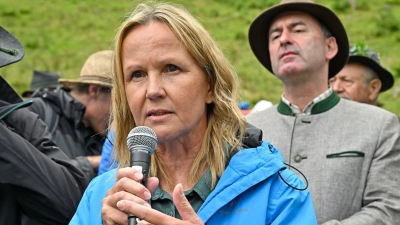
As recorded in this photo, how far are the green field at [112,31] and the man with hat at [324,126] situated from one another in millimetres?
10021

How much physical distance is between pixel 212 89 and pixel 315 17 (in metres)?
2.19

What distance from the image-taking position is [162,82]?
9.01ft

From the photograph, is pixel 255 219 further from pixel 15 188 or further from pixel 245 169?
pixel 15 188

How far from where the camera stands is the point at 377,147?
423cm

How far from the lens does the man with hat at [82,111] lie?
18.3 ft

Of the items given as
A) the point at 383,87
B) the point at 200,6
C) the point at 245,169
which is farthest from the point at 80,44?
the point at 245,169

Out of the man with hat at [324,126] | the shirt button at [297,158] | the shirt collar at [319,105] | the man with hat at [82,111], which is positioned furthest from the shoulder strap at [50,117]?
the shirt button at [297,158]

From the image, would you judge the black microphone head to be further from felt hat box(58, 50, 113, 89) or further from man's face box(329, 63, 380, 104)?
man's face box(329, 63, 380, 104)

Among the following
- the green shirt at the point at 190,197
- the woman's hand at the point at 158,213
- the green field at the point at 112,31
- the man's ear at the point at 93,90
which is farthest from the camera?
the green field at the point at 112,31

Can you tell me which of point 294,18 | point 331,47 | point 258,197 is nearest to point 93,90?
point 294,18

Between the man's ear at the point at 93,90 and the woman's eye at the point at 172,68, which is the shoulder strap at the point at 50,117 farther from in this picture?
the woman's eye at the point at 172,68

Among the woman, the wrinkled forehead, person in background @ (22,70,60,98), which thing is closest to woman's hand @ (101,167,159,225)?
the woman

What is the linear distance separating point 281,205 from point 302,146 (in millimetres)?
1901

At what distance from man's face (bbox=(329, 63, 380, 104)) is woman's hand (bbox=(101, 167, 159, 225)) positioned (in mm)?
4553
